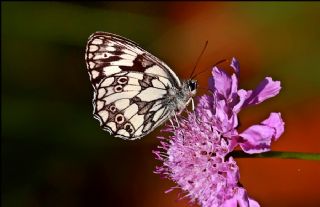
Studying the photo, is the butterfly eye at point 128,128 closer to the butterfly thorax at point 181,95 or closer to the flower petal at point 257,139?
the butterfly thorax at point 181,95

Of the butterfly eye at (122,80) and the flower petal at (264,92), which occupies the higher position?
the butterfly eye at (122,80)

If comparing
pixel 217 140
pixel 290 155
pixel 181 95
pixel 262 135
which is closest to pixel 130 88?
pixel 181 95

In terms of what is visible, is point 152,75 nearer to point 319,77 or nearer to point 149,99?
point 149,99

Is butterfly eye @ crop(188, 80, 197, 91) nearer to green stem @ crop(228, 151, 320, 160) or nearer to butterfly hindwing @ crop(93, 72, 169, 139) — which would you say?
butterfly hindwing @ crop(93, 72, 169, 139)

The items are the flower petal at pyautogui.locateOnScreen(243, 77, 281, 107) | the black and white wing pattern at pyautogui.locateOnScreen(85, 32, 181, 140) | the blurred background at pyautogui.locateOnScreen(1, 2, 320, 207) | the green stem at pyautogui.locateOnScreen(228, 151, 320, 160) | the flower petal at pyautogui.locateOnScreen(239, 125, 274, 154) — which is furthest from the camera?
the blurred background at pyautogui.locateOnScreen(1, 2, 320, 207)

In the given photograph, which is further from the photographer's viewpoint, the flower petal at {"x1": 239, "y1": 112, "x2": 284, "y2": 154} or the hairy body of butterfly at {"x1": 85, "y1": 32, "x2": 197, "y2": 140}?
the hairy body of butterfly at {"x1": 85, "y1": 32, "x2": 197, "y2": 140}

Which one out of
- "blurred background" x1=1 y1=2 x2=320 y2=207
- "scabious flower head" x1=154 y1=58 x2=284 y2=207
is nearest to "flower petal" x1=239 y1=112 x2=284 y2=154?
"scabious flower head" x1=154 y1=58 x2=284 y2=207

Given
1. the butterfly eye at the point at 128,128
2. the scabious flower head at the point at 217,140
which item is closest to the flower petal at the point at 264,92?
the scabious flower head at the point at 217,140
